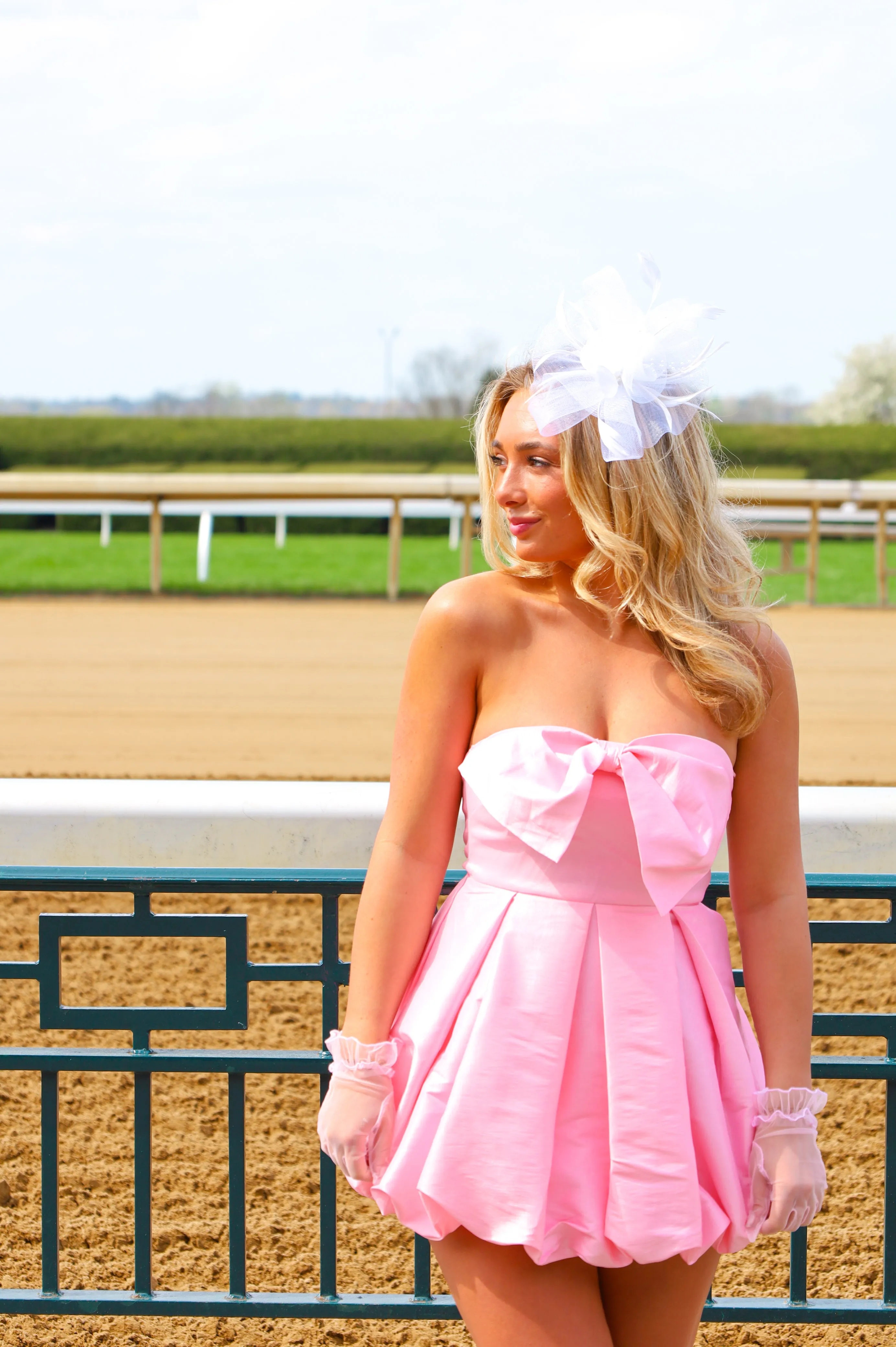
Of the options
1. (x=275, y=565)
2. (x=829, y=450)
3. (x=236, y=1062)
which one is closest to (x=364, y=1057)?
(x=236, y=1062)

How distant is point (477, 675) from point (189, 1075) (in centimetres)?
223

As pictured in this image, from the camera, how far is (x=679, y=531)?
1.39 meters

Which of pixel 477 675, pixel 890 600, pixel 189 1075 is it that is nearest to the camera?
pixel 477 675

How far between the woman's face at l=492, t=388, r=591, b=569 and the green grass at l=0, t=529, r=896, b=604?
30.0ft

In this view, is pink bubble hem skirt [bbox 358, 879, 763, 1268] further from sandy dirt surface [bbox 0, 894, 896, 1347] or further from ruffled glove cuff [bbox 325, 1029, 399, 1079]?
sandy dirt surface [bbox 0, 894, 896, 1347]

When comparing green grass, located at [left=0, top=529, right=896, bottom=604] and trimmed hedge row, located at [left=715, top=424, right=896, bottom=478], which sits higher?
trimmed hedge row, located at [left=715, top=424, right=896, bottom=478]

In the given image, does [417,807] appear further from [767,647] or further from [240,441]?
[240,441]

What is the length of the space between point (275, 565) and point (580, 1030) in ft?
46.9

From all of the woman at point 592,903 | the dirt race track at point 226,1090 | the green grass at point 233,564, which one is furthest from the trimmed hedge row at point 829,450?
the woman at point 592,903

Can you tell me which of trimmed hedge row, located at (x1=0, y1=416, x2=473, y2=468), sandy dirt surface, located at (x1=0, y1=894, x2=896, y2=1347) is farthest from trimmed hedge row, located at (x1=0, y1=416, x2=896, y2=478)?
sandy dirt surface, located at (x1=0, y1=894, x2=896, y2=1347)

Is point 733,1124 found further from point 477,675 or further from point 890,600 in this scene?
point 890,600

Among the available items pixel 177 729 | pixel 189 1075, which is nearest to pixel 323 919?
pixel 189 1075

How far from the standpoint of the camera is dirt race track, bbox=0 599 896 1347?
2438 millimetres

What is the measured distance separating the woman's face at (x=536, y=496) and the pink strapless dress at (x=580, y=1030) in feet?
0.68
